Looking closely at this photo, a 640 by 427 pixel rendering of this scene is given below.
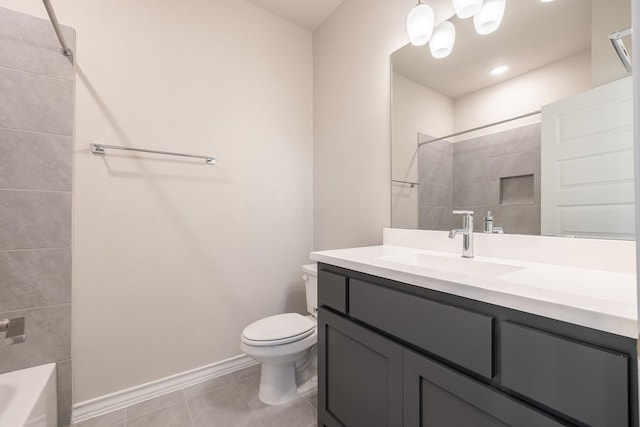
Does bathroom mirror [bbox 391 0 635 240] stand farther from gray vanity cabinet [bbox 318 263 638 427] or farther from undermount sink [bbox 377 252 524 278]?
gray vanity cabinet [bbox 318 263 638 427]

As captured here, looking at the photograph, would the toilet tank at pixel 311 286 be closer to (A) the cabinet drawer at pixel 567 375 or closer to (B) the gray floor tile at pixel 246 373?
(B) the gray floor tile at pixel 246 373

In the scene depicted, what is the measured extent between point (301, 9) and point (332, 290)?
2.05m

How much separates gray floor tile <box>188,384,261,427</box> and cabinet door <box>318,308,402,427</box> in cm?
46

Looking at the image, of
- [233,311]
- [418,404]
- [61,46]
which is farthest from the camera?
[233,311]

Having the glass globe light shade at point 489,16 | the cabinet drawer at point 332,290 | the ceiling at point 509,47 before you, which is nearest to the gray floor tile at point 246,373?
the cabinet drawer at point 332,290

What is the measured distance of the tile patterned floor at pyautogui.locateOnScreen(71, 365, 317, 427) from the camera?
142 cm

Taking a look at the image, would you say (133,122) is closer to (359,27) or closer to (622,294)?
(359,27)

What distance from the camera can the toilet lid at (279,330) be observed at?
1481 mm

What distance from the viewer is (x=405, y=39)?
1.53 metres

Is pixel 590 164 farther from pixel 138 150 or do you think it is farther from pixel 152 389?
pixel 152 389

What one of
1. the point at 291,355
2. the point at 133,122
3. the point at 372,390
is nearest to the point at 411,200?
the point at 372,390

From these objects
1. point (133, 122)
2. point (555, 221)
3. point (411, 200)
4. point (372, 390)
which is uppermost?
point (133, 122)

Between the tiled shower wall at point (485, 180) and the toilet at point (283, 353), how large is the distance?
2.92ft

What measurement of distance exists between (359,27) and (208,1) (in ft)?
3.34
